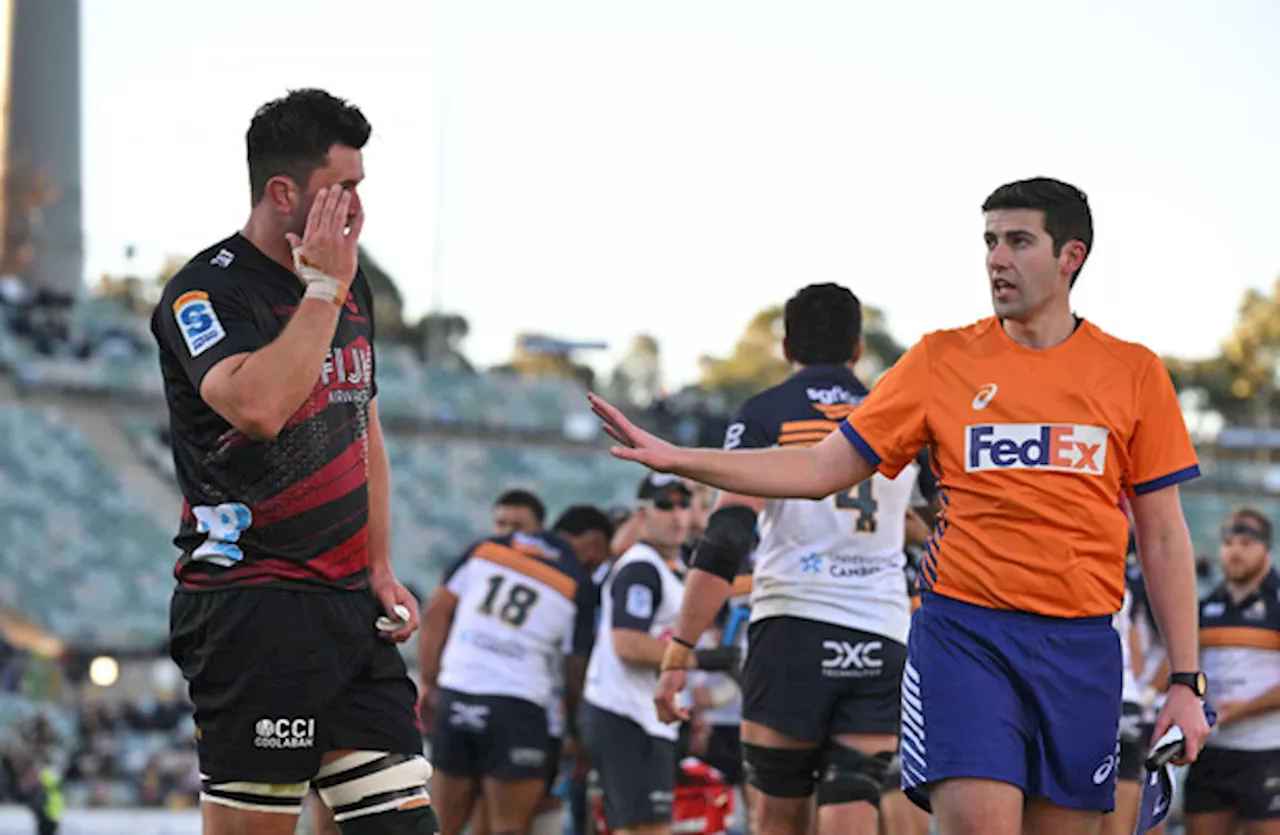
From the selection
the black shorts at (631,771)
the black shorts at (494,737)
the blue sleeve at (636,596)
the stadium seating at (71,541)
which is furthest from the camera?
the stadium seating at (71,541)

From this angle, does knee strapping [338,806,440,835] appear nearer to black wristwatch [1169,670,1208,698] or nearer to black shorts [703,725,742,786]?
black wristwatch [1169,670,1208,698]

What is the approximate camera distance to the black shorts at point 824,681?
7055 mm

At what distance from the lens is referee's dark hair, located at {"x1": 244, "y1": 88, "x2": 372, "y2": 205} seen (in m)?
4.31

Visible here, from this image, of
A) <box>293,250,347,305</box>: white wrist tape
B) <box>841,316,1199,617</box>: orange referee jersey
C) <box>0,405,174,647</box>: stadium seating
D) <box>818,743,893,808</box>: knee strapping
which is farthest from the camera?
<box>0,405,174,647</box>: stadium seating

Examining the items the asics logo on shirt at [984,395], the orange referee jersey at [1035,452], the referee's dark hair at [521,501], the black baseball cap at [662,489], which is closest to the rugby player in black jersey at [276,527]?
the orange referee jersey at [1035,452]

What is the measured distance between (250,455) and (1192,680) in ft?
8.26

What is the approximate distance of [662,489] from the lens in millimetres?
9266

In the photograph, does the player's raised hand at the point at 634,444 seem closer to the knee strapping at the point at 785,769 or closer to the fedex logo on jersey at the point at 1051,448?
the fedex logo on jersey at the point at 1051,448

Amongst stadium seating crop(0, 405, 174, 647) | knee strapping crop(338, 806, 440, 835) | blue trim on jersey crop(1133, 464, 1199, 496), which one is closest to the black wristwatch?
blue trim on jersey crop(1133, 464, 1199, 496)

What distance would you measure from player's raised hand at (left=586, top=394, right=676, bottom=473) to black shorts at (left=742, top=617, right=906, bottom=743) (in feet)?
8.87

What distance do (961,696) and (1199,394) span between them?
6767 centimetres

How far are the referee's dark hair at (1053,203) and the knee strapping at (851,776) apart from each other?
286cm

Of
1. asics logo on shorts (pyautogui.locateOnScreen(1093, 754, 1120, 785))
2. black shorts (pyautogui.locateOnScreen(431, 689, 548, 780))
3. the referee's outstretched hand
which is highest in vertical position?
the referee's outstretched hand

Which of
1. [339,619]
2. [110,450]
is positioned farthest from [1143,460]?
[110,450]
